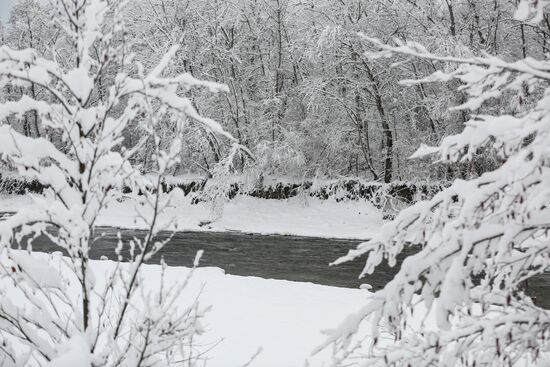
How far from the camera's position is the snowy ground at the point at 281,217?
64.3ft

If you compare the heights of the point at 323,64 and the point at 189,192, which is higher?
the point at 323,64

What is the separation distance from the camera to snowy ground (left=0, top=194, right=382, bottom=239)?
19609mm

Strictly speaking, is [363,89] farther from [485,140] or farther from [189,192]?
[485,140]

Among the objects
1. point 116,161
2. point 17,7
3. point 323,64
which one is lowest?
point 116,161

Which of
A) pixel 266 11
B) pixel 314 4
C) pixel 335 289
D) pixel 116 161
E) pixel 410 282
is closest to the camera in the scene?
pixel 410 282

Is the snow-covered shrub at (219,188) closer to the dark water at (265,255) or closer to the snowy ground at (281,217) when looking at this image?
the snowy ground at (281,217)

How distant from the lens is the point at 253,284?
9.60m

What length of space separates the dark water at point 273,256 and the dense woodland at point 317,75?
4.00m

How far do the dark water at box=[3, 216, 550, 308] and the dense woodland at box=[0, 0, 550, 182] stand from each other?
4000 mm

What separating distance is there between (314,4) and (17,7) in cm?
2429

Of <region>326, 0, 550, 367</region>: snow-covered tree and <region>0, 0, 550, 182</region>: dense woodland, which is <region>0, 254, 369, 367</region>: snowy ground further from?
<region>0, 0, 550, 182</region>: dense woodland

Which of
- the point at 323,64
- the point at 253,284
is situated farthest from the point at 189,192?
the point at 253,284

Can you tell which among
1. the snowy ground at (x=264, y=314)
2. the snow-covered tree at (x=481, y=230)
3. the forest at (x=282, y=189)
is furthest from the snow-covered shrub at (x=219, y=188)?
the snow-covered tree at (x=481, y=230)

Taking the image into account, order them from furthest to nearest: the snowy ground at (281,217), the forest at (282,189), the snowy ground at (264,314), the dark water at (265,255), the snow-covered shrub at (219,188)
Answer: the snow-covered shrub at (219,188) → the snowy ground at (281,217) → the dark water at (265,255) → the snowy ground at (264,314) → the forest at (282,189)
